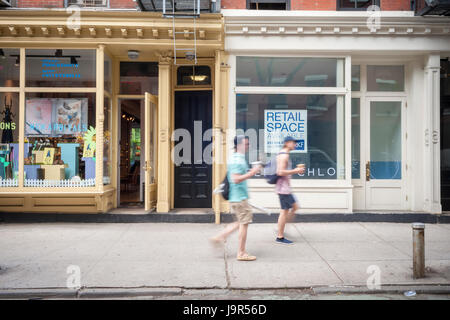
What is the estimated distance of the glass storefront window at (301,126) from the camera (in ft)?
29.0

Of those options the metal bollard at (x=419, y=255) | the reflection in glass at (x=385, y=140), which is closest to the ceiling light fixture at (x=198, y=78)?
the reflection in glass at (x=385, y=140)

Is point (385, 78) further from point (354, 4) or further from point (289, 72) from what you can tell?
point (289, 72)

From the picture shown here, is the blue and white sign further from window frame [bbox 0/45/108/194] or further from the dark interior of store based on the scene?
the dark interior of store

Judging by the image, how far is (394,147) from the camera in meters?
9.24

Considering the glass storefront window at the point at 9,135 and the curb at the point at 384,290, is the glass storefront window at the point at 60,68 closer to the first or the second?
the glass storefront window at the point at 9,135

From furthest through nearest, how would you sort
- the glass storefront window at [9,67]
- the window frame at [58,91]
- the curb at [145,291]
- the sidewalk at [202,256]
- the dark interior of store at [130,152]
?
the dark interior of store at [130,152] → the glass storefront window at [9,67] → the window frame at [58,91] → the sidewalk at [202,256] → the curb at [145,291]

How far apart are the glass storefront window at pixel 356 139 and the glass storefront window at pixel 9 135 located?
8.54 m

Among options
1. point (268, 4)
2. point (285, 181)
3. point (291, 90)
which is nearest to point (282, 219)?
point (285, 181)

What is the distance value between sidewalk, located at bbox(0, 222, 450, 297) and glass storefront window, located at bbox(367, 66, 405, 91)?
368 cm

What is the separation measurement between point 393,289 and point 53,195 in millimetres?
7395

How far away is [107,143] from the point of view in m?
9.09

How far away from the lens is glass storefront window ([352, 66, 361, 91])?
925 cm
